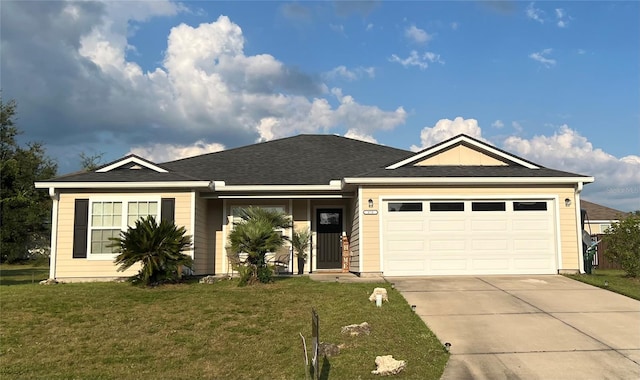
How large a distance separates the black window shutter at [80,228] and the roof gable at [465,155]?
9.32 m

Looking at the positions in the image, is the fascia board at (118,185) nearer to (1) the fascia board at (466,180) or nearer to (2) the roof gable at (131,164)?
(2) the roof gable at (131,164)

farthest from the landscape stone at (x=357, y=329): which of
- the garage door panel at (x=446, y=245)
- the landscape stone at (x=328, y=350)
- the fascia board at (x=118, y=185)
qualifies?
the fascia board at (x=118, y=185)

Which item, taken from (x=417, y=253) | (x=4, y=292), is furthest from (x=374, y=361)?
(x=4, y=292)

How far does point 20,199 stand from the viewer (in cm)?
2694

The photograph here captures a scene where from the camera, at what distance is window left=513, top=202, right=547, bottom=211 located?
44.9 feet

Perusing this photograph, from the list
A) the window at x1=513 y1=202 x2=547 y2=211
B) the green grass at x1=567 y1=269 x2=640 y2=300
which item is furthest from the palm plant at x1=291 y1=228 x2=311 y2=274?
the green grass at x1=567 y1=269 x2=640 y2=300

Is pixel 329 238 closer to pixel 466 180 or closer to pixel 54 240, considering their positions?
pixel 466 180

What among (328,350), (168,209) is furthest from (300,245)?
(328,350)

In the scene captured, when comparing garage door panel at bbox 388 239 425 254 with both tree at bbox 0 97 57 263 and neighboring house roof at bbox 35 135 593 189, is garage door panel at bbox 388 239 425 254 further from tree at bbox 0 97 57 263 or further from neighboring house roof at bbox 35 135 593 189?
tree at bbox 0 97 57 263

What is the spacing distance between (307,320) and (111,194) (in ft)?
26.4

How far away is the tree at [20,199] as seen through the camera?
2769cm

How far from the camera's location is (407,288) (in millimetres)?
11180

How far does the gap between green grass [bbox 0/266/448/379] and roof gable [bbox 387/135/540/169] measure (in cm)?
499

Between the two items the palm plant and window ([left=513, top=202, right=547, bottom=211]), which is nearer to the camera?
window ([left=513, top=202, right=547, bottom=211])
